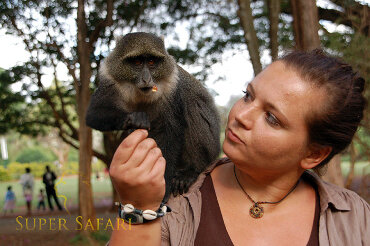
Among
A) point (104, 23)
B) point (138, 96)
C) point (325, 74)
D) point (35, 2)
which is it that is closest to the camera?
point (325, 74)

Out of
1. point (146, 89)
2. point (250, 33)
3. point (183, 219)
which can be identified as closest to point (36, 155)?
point (250, 33)

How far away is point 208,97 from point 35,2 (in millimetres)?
4912

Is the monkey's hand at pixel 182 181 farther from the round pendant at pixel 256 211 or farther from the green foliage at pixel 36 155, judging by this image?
the green foliage at pixel 36 155

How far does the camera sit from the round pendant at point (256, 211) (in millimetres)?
1490

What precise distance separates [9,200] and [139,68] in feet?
26.4

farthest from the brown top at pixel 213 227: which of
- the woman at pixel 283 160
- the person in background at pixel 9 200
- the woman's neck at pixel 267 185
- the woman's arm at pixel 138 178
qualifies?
the person in background at pixel 9 200

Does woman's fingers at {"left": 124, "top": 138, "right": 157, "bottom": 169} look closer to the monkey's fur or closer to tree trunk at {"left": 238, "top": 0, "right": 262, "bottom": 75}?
the monkey's fur

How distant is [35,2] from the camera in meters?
6.45

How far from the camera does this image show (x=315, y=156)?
154 cm

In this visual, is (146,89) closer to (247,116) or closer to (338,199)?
(247,116)

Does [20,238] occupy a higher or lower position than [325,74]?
lower

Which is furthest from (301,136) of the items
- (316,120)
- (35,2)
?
(35,2)

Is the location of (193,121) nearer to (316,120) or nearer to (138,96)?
(138,96)

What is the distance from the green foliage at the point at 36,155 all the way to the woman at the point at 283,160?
501 inches
